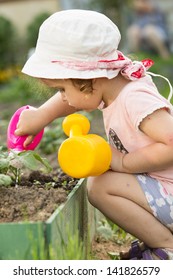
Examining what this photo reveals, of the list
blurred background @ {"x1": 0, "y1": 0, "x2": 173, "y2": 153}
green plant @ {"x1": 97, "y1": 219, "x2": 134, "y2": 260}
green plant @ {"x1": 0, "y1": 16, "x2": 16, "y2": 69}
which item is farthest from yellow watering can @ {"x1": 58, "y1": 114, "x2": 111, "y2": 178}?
green plant @ {"x1": 0, "y1": 16, "x2": 16, "y2": 69}

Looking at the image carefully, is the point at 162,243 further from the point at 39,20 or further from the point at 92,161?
the point at 39,20

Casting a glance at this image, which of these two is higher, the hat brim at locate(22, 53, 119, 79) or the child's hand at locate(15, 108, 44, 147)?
the hat brim at locate(22, 53, 119, 79)

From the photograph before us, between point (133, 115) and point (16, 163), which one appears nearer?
point (133, 115)

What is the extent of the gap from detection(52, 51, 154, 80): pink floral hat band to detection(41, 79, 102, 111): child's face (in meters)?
0.08

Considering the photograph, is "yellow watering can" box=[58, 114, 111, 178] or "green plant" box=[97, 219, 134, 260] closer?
"yellow watering can" box=[58, 114, 111, 178]

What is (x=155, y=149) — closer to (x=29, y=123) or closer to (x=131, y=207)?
(x=131, y=207)

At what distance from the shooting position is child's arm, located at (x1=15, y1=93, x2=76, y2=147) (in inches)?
129

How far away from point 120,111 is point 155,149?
0.23 metres

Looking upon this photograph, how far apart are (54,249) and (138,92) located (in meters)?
0.73

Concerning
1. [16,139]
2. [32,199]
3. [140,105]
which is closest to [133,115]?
[140,105]

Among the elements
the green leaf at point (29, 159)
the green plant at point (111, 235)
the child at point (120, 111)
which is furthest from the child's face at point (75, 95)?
the green plant at point (111, 235)

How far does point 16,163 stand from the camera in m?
3.12

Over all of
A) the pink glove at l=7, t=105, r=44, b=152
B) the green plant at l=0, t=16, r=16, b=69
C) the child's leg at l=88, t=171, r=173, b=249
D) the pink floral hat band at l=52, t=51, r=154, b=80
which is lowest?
the green plant at l=0, t=16, r=16, b=69

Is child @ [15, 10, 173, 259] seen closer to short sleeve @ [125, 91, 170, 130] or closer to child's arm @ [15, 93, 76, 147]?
short sleeve @ [125, 91, 170, 130]
